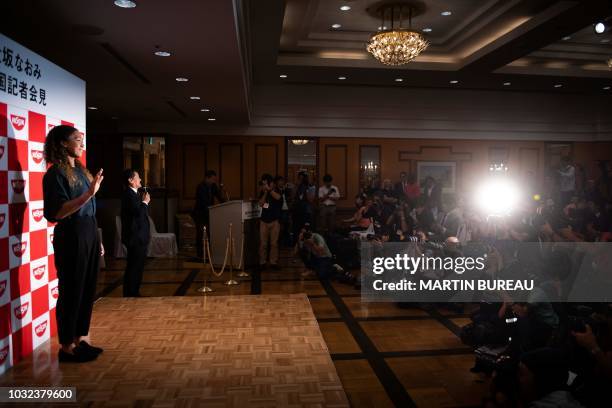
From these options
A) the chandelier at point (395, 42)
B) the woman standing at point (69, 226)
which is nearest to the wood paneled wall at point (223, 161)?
the chandelier at point (395, 42)

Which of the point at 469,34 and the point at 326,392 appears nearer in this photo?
the point at 326,392

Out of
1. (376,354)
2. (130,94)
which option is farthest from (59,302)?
(130,94)

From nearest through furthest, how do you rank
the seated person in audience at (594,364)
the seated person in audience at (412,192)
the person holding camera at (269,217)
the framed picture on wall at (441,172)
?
the seated person in audience at (594,364), the person holding camera at (269,217), the seated person in audience at (412,192), the framed picture on wall at (441,172)

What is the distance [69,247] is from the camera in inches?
116

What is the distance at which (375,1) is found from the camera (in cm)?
610

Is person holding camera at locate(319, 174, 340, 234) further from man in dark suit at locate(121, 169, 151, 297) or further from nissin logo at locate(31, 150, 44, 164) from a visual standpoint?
nissin logo at locate(31, 150, 44, 164)

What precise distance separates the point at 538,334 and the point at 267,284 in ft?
12.2

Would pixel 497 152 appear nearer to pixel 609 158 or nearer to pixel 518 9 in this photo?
pixel 609 158

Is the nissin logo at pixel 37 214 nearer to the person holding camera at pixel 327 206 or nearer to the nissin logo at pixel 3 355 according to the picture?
the nissin logo at pixel 3 355

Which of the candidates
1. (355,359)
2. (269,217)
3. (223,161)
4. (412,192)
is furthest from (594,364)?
(223,161)

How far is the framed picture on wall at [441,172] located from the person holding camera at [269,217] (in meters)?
4.82

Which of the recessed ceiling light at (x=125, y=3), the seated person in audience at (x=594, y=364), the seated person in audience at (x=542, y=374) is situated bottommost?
the seated person in audience at (x=542, y=374)

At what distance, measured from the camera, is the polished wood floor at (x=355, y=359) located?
276 cm

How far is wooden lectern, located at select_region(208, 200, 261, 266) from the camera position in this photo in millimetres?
6746
